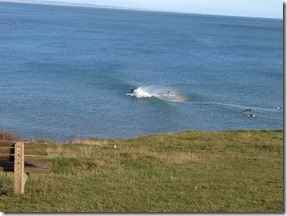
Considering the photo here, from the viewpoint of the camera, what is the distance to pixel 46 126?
113 feet

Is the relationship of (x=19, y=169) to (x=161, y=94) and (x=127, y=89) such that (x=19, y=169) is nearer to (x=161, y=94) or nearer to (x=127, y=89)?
(x=161, y=94)

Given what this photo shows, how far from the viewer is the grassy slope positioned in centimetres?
801

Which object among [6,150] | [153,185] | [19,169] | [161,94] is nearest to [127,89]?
[161,94]

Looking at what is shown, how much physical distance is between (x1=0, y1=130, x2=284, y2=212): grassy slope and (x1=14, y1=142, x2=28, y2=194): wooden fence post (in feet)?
0.45

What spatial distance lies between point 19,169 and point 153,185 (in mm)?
2483

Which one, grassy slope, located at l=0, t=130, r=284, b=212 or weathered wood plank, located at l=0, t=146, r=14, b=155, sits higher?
weathered wood plank, located at l=0, t=146, r=14, b=155

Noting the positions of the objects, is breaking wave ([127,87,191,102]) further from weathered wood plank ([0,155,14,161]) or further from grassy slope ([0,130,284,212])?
weathered wood plank ([0,155,14,161])

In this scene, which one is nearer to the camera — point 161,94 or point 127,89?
point 161,94

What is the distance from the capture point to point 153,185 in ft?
32.2

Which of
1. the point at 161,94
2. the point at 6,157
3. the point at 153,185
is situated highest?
the point at 6,157

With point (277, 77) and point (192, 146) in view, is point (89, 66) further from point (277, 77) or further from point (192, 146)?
point (192, 146)

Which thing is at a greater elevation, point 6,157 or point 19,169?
point 6,157

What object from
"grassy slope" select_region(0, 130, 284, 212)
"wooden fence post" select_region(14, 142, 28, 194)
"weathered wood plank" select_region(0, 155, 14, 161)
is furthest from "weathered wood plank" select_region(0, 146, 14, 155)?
"grassy slope" select_region(0, 130, 284, 212)

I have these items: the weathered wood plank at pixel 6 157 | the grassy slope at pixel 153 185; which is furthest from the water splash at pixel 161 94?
the weathered wood plank at pixel 6 157
